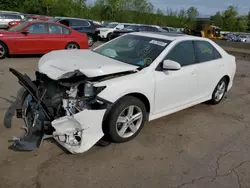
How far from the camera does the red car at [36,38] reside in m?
8.86

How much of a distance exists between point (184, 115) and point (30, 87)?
295cm

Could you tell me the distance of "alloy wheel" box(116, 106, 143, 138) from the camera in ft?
11.2

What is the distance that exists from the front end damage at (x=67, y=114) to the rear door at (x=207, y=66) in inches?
87.0

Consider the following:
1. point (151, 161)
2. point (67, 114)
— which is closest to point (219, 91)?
point (151, 161)

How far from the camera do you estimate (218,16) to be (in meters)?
67.8

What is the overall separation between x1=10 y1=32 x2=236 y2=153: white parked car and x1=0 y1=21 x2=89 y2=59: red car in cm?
571

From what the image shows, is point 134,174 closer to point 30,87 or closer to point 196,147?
point 196,147

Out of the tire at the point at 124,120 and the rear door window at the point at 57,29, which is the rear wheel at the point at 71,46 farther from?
the tire at the point at 124,120

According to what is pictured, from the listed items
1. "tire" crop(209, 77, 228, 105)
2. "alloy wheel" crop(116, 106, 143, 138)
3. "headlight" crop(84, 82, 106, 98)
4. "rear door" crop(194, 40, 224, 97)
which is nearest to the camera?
"headlight" crop(84, 82, 106, 98)

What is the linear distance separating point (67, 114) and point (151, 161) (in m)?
1.25

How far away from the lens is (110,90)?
311 centimetres

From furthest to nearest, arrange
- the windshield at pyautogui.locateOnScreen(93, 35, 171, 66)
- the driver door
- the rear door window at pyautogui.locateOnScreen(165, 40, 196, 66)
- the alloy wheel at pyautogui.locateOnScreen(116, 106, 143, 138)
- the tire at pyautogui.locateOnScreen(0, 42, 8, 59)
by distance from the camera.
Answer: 1. the tire at pyautogui.locateOnScreen(0, 42, 8, 59)
2. the rear door window at pyautogui.locateOnScreen(165, 40, 196, 66)
3. the windshield at pyautogui.locateOnScreen(93, 35, 171, 66)
4. the driver door
5. the alloy wheel at pyautogui.locateOnScreen(116, 106, 143, 138)

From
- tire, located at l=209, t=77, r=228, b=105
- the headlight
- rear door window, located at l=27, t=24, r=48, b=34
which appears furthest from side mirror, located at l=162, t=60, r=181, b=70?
rear door window, located at l=27, t=24, r=48, b=34

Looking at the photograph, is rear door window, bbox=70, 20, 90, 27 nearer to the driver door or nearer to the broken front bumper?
the driver door
